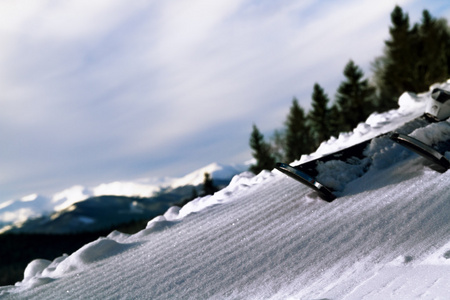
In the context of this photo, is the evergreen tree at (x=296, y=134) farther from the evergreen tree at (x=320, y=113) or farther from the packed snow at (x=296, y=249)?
the packed snow at (x=296, y=249)

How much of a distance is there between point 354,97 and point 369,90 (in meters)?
1.20

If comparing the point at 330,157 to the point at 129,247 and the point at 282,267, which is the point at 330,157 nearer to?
the point at 282,267

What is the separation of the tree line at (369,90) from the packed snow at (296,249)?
23.0 m

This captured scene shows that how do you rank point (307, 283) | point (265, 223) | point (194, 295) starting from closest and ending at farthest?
point (307, 283) → point (194, 295) → point (265, 223)

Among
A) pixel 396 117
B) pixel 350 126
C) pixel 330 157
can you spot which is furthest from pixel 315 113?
pixel 330 157

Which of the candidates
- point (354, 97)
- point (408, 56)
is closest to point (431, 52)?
point (408, 56)

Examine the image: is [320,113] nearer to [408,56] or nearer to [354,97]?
[354,97]

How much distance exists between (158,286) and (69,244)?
20.6m

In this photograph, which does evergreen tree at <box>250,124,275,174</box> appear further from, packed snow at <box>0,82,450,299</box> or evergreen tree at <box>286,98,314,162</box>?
packed snow at <box>0,82,450,299</box>

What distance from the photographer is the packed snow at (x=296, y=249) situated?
5.29 ft

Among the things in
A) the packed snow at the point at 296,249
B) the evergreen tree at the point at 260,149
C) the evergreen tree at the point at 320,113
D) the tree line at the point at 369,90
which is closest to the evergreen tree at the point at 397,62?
the tree line at the point at 369,90

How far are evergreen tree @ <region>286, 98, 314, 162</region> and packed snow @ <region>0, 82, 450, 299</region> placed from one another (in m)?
23.2

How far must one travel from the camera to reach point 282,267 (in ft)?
6.09

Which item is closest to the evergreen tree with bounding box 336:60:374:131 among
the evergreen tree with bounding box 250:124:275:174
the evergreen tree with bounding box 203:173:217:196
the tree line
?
the tree line
